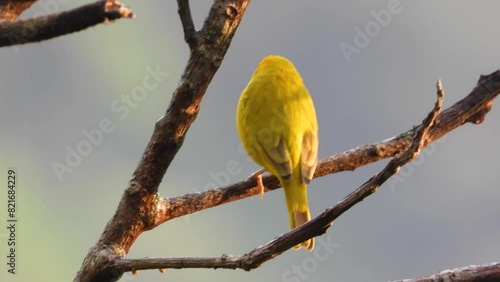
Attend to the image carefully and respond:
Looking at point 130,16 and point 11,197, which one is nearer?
point 130,16

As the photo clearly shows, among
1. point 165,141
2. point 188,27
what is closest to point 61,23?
point 188,27

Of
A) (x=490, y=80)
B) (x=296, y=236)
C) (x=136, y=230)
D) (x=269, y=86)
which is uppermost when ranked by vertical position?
(x=269, y=86)

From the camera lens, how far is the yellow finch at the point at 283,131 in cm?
323

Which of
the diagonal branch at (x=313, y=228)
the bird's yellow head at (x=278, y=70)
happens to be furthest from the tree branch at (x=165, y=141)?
the bird's yellow head at (x=278, y=70)

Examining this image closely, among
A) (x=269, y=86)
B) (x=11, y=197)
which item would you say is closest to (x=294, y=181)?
(x=269, y=86)

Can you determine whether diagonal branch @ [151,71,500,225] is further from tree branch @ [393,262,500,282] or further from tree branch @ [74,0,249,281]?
tree branch @ [393,262,500,282]

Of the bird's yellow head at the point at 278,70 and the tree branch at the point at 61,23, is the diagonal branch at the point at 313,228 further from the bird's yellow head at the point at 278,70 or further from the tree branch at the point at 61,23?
the bird's yellow head at the point at 278,70

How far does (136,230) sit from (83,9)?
4.39 ft

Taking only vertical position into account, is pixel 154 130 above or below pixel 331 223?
above

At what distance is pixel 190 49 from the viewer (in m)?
2.50

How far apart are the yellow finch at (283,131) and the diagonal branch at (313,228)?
A: 100 centimetres

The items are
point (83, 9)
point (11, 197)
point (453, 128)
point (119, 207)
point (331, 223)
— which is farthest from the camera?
point (453, 128)

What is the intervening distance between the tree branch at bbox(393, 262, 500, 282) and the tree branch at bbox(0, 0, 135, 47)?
1260 millimetres

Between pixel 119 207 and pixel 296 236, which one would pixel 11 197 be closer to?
pixel 119 207
